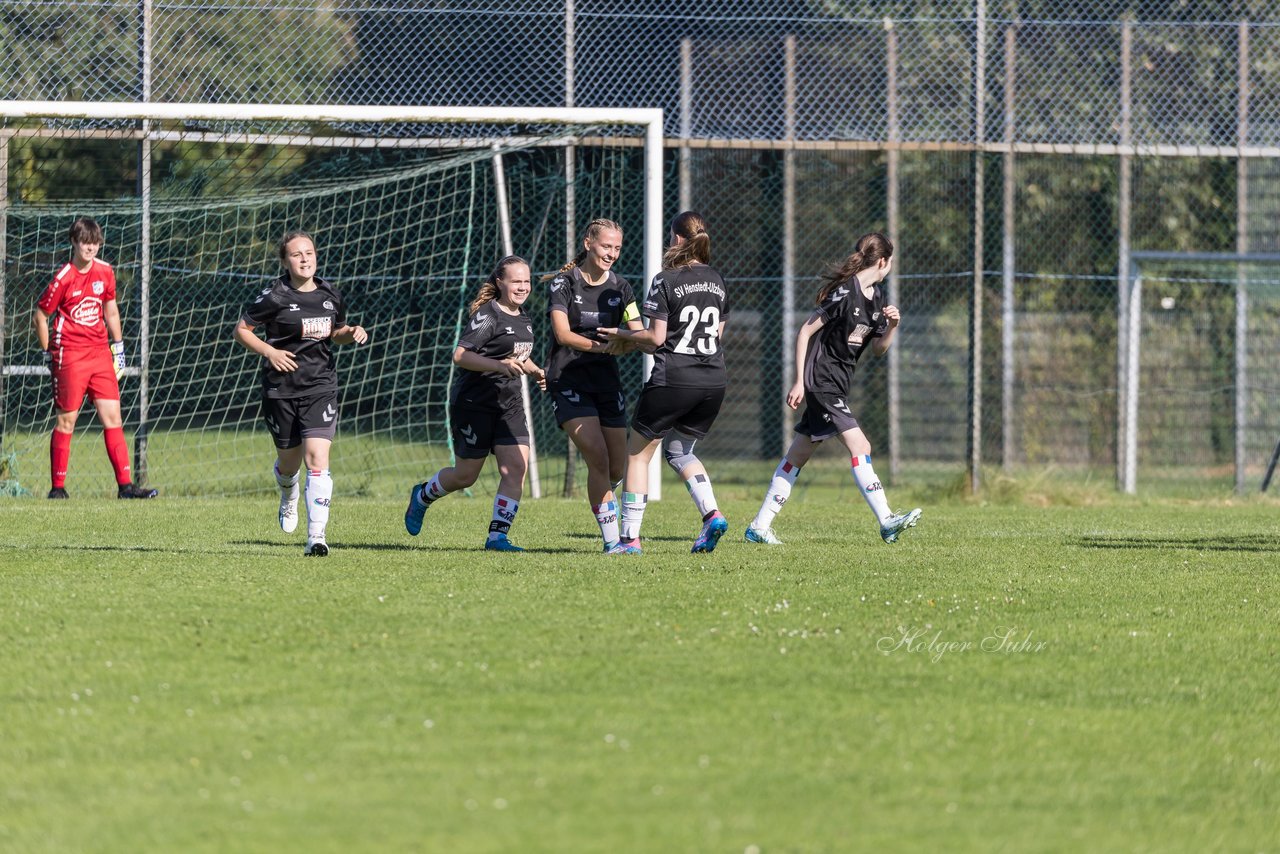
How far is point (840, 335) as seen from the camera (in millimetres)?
9961

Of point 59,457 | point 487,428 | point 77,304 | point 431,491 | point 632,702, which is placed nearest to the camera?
point 632,702

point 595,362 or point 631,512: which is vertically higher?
point 595,362

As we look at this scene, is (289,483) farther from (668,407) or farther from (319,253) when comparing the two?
(319,253)

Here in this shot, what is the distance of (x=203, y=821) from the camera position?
3.88 metres

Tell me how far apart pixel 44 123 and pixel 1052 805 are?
11750mm

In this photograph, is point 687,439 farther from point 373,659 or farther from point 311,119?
point 311,119

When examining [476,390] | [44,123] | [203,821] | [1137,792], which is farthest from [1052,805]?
[44,123]

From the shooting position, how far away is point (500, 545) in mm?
9375

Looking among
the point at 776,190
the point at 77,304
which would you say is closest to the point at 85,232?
the point at 77,304

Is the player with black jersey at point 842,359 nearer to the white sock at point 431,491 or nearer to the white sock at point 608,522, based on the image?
the white sock at point 608,522

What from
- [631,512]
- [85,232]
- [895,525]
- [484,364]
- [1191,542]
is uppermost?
[85,232]

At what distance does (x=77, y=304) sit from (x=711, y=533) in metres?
6.44
